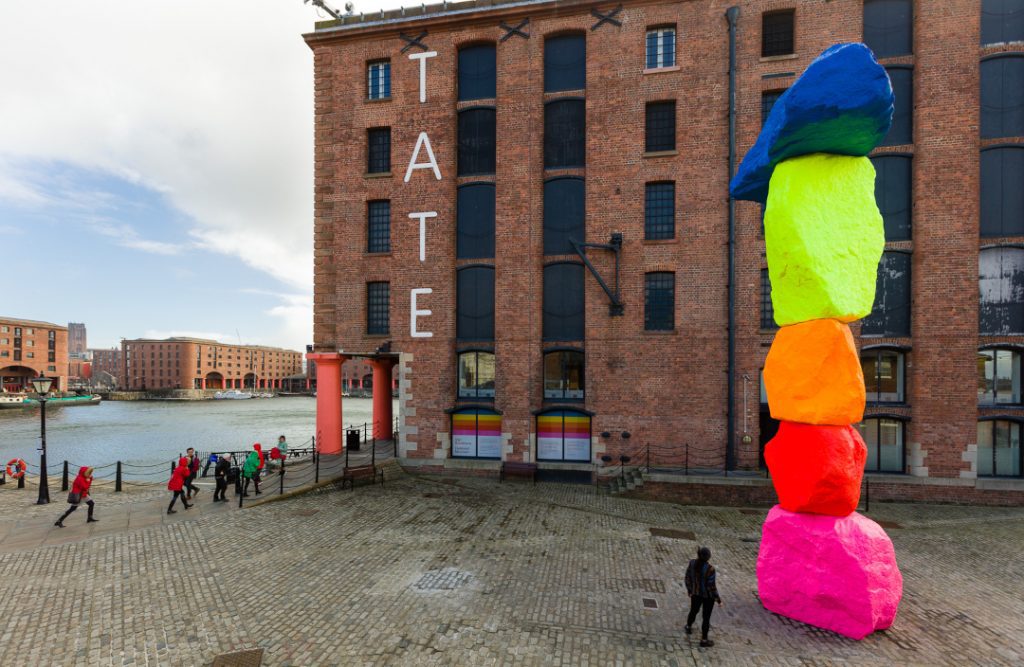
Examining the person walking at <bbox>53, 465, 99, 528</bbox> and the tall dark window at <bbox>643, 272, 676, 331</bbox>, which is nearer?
the person walking at <bbox>53, 465, 99, 528</bbox>

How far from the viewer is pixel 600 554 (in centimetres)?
1072

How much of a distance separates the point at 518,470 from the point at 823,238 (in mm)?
13290

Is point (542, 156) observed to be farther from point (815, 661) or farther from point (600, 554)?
point (815, 661)

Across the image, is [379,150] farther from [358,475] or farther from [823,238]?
[823,238]

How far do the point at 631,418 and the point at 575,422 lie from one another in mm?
2242

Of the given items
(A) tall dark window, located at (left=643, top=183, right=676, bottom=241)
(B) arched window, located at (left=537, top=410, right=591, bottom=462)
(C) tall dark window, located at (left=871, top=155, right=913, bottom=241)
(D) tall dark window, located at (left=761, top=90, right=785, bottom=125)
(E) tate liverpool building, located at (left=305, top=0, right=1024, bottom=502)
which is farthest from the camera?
(B) arched window, located at (left=537, top=410, right=591, bottom=462)

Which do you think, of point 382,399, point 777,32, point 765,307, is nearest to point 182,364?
point 382,399

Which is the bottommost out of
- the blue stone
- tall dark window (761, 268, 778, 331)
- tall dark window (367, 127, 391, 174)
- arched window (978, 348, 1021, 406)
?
arched window (978, 348, 1021, 406)

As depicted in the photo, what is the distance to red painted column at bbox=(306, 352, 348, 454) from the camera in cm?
1969

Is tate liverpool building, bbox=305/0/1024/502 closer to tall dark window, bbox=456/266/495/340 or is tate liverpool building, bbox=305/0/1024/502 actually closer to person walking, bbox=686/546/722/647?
tall dark window, bbox=456/266/495/340

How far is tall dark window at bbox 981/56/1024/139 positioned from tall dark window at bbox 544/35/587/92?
14439 millimetres

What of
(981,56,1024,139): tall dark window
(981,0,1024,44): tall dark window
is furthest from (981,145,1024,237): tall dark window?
(981,0,1024,44): tall dark window

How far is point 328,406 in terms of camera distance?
1973 cm

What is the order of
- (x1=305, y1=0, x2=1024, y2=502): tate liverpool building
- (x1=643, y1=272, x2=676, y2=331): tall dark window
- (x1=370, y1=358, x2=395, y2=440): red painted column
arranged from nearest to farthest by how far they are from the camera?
(x1=305, y1=0, x2=1024, y2=502): tate liverpool building → (x1=643, y1=272, x2=676, y2=331): tall dark window → (x1=370, y1=358, x2=395, y2=440): red painted column
